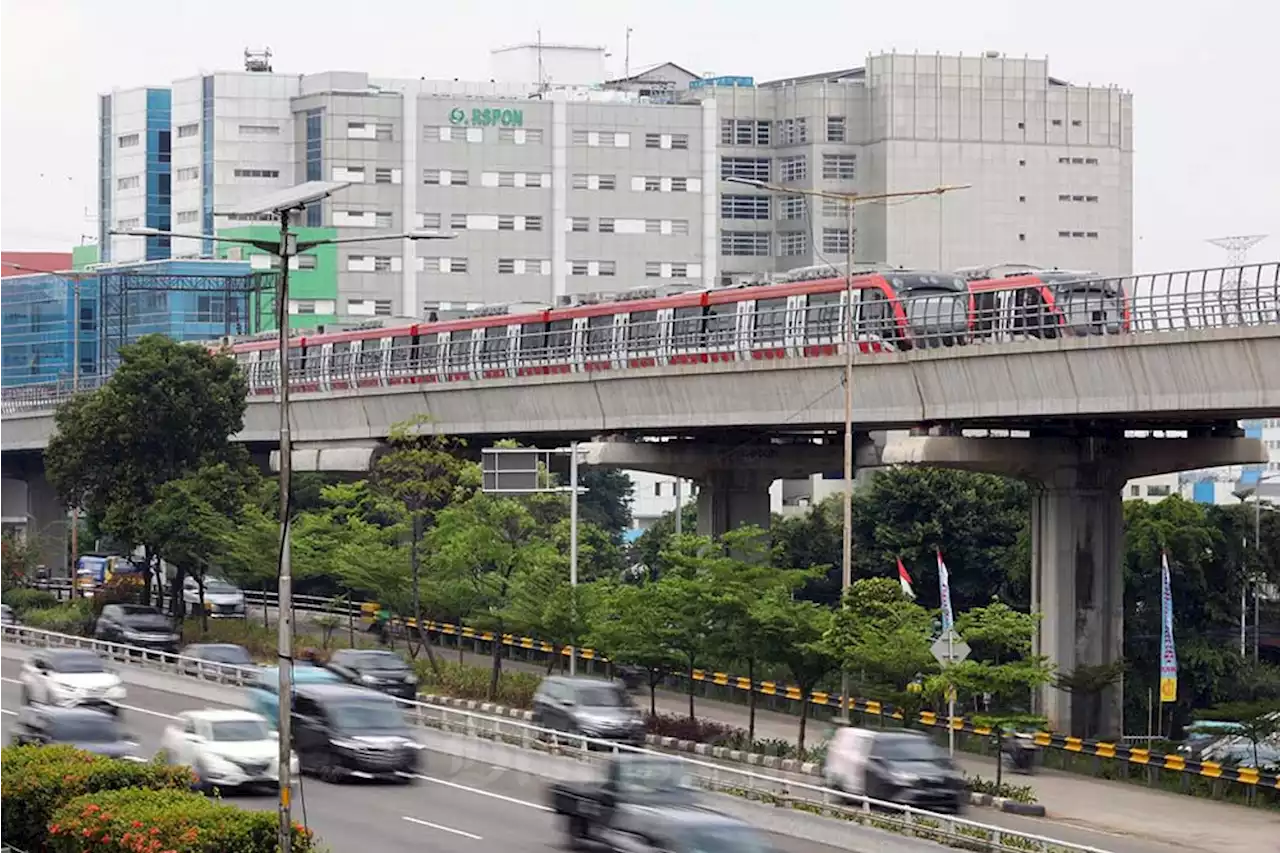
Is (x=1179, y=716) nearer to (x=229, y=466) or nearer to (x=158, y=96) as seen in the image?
(x=229, y=466)

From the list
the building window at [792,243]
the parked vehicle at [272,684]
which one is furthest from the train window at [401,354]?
the building window at [792,243]

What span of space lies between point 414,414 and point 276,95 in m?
87.8

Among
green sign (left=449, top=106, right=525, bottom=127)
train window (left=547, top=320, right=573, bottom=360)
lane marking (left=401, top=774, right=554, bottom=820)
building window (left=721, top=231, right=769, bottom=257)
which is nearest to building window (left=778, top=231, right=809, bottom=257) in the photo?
building window (left=721, top=231, right=769, bottom=257)

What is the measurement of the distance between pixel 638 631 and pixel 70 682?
13.0m

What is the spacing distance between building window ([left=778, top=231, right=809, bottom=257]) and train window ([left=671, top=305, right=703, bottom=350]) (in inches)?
4092

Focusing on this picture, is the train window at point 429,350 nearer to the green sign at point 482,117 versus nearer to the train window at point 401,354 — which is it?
the train window at point 401,354

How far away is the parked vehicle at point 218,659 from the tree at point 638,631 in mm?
8410

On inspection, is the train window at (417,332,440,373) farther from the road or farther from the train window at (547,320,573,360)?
the road

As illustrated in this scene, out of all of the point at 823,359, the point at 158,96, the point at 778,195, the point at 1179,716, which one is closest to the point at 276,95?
the point at 158,96

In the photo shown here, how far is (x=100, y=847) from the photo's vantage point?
28.1m

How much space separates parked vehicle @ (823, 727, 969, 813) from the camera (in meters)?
39.5

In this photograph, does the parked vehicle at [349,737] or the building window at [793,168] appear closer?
the parked vehicle at [349,737]

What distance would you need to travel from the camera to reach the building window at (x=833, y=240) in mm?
165750

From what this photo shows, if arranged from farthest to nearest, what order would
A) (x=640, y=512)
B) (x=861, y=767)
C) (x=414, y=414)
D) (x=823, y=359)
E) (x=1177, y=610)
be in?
(x=640, y=512)
(x=1177, y=610)
(x=414, y=414)
(x=823, y=359)
(x=861, y=767)
